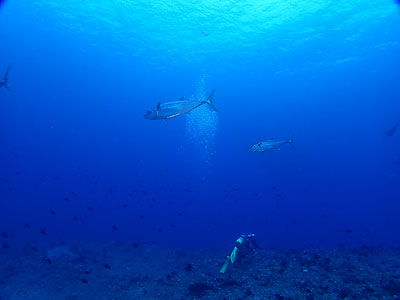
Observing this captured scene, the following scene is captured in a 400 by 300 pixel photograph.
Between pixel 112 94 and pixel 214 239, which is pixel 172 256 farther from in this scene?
pixel 112 94

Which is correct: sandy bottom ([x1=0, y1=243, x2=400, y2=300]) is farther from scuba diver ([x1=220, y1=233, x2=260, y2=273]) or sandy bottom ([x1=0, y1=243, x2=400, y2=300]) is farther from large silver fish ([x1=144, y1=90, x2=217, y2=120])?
large silver fish ([x1=144, y1=90, x2=217, y2=120])

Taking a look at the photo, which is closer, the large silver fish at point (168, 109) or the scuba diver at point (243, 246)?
the large silver fish at point (168, 109)

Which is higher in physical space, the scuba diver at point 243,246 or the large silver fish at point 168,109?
the large silver fish at point 168,109

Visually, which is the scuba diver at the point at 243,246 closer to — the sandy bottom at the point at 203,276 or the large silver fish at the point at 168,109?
the sandy bottom at the point at 203,276

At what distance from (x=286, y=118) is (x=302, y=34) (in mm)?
38869

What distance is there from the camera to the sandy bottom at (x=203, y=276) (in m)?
9.46

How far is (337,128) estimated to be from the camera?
64125 mm

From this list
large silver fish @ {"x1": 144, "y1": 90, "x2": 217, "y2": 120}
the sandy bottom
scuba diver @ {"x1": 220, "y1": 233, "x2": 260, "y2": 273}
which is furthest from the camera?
scuba diver @ {"x1": 220, "y1": 233, "x2": 260, "y2": 273}

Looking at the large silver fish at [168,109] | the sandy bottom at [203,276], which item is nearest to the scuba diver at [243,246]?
the sandy bottom at [203,276]

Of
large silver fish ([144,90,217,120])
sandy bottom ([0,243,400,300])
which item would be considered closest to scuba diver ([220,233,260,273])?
sandy bottom ([0,243,400,300])

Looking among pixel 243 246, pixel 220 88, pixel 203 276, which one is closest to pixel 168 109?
pixel 203 276

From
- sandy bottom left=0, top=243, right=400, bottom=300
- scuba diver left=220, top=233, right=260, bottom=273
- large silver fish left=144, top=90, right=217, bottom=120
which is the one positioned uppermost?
large silver fish left=144, top=90, right=217, bottom=120

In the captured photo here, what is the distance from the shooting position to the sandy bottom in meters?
9.46

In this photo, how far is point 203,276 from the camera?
11.8 meters
